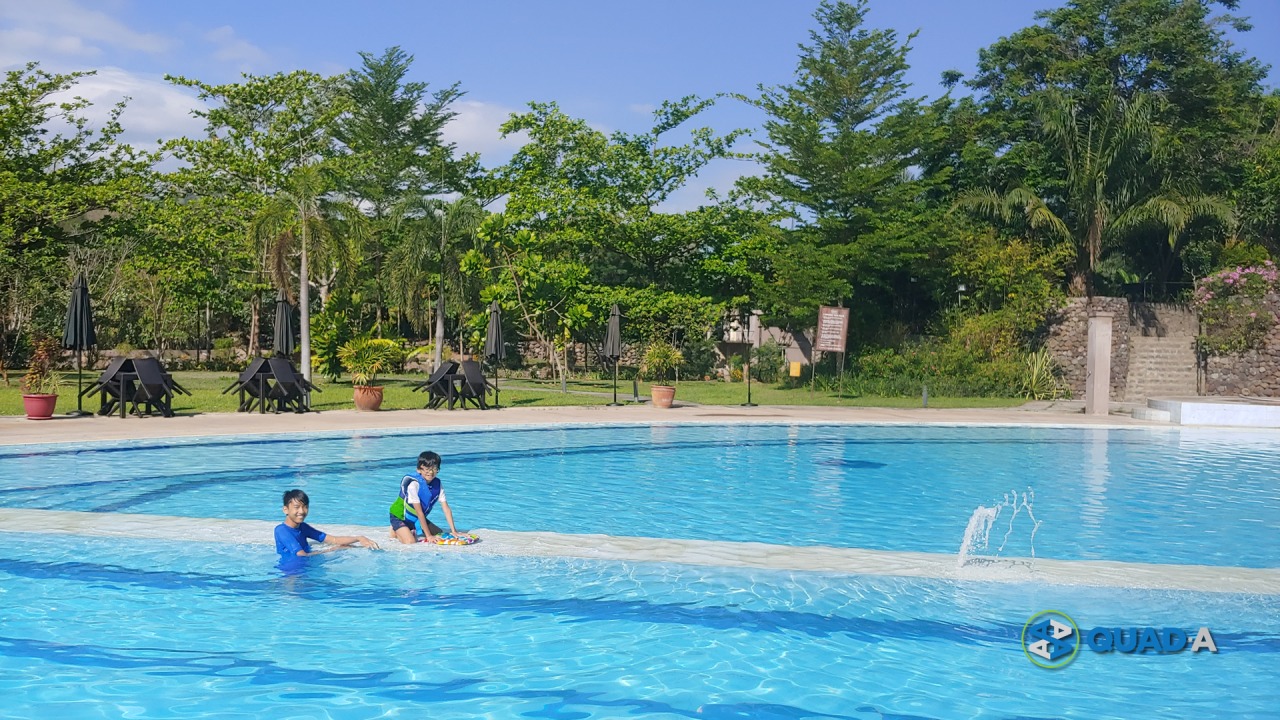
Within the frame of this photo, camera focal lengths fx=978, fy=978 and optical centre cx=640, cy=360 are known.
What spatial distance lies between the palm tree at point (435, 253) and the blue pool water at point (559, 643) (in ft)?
82.8

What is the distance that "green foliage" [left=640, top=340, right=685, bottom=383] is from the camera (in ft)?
102

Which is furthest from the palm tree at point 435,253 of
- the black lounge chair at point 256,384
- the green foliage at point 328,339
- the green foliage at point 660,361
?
the black lounge chair at point 256,384

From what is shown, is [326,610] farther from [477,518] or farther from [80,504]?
[80,504]

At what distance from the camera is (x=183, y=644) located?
19.7ft

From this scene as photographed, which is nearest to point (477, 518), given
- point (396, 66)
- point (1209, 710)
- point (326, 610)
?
point (326, 610)

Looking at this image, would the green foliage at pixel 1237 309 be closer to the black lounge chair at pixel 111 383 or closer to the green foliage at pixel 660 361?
the green foliage at pixel 660 361

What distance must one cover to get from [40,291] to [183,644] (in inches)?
1242

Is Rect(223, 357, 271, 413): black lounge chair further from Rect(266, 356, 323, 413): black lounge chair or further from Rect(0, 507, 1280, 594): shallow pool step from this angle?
Rect(0, 507, 1280, 594): shallow pool step

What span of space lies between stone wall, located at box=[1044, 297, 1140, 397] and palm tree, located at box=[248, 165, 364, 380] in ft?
69.4

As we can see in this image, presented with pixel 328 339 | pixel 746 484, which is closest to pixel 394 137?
pixel 328 339

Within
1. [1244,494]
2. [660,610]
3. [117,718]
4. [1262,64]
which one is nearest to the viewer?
[117,718]

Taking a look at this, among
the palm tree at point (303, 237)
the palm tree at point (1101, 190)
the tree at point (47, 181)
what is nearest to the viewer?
the palm tree at point (303, 237)

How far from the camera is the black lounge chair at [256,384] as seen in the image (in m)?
19.6

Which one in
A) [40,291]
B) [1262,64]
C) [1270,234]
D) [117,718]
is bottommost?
[117,718]
